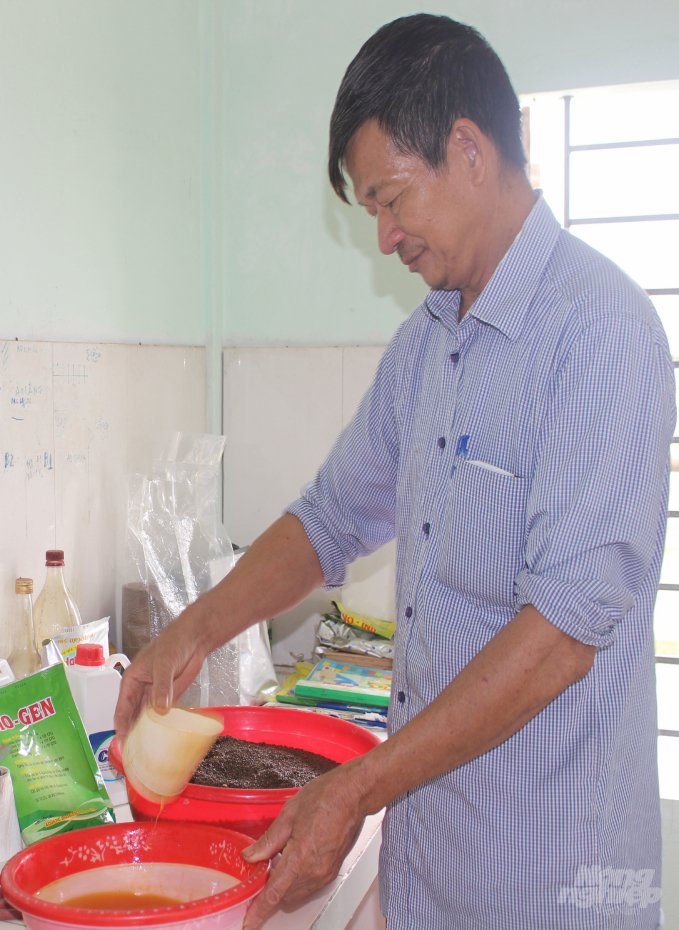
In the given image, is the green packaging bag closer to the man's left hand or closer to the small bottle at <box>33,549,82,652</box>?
the man's left hand

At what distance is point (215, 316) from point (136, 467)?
1.84 ft

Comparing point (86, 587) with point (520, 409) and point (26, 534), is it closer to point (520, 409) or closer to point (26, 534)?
point (26, 534)

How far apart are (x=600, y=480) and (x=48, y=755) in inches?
29.2

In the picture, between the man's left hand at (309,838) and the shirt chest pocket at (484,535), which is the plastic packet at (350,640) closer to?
the shirt chest pocket at (484,535)

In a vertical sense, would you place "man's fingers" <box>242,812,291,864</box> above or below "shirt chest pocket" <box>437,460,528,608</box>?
below

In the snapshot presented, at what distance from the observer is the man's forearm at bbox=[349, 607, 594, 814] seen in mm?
893

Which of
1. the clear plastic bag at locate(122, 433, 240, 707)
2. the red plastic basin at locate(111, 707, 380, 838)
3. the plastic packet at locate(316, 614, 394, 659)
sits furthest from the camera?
the plastic packet at locate(316, 614, 394, 659)

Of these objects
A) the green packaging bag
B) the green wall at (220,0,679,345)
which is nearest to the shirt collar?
the green packaging bag

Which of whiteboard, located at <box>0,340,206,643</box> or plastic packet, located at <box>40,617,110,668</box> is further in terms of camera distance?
whiteboard, located at <box>0,340,206,643</box>

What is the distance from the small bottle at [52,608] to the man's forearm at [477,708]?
0.89 meters

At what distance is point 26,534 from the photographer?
1.70 meters

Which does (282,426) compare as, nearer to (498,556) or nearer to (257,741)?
(257,741)

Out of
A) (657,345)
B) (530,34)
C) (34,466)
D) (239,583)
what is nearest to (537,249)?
(657,345)

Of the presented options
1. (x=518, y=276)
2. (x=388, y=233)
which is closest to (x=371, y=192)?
(x=388, y=233)
